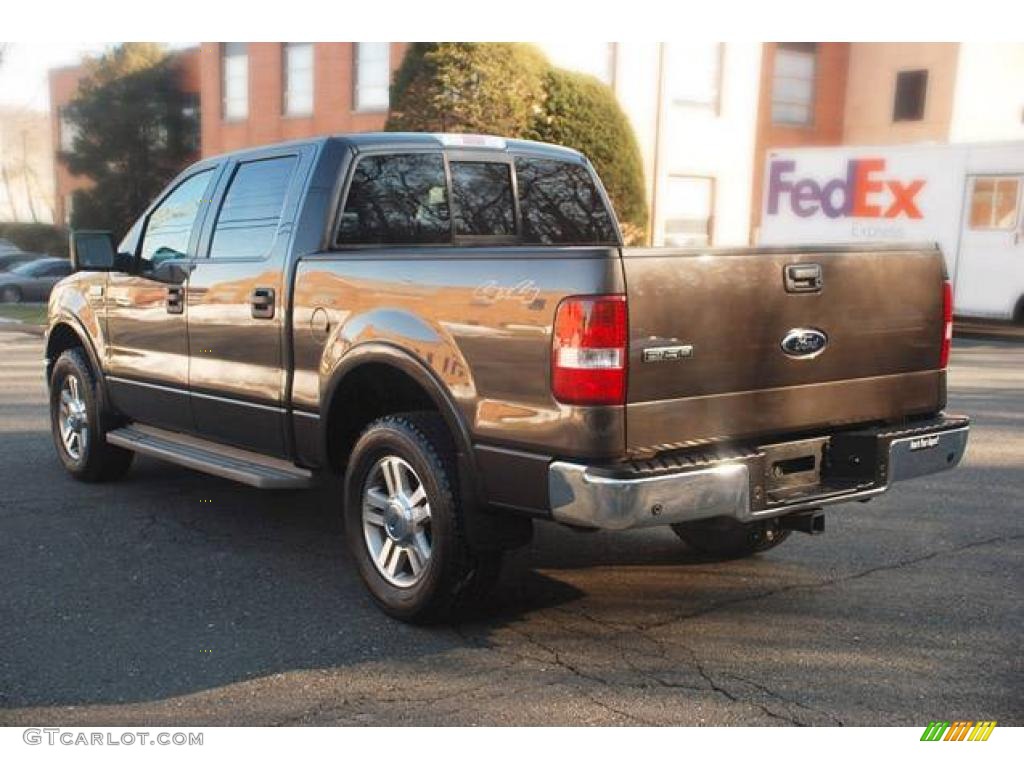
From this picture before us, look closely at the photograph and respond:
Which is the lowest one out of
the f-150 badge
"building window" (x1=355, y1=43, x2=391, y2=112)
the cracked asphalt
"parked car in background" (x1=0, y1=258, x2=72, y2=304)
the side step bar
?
"parked car in background" (x1=0, y1=258, x2=72, y2=304)

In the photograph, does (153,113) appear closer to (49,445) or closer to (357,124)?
(357,124)

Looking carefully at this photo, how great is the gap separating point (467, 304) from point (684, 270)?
813 millimetres

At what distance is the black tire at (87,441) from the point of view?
6.36 meters

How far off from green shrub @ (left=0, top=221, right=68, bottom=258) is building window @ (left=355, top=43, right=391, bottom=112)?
17.6 m

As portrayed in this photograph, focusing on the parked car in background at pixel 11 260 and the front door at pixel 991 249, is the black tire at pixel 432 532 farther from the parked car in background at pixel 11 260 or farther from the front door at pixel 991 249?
→ the parked car in background at pixel 11 260

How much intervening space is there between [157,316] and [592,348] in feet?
10.3

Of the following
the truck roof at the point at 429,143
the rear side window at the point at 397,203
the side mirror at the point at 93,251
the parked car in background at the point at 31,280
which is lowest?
the parked car in background at the point at 31,280

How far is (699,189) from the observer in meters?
27.3

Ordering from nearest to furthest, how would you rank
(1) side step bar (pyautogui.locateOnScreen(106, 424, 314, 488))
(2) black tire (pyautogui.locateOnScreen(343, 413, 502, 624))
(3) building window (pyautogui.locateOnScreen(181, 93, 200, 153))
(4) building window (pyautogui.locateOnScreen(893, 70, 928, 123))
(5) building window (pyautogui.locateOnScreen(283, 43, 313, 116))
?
(2) black tire (pyautogui.locateOnScreen(343, 413, 502, 624))
(1) side step bar (pyautogui.locateOnScreen(106, 424, 314, 488))
(5) building window (pyautogui.locateOnScreen(283, 43, 313, 116))
(4) building window (pyautogui.locateOnScreen(893, 70, 928, 123))
(3) building window (pyautogui.locateOnScreen(181, 93, 200, 153))

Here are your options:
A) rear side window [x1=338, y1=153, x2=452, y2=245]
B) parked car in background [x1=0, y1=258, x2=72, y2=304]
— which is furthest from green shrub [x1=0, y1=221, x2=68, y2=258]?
rear side window [x1=338, y1=153, x2=452, y2=245]

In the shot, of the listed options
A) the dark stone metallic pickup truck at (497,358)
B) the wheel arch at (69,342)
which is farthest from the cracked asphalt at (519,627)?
the wheel arch at (69,342)

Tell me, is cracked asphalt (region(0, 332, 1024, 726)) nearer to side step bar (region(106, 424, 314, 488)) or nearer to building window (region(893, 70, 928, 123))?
side step bar (region(106, 424, 314, 488))

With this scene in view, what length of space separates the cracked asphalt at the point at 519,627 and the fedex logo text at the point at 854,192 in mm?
12580

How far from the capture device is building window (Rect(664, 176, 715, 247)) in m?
26.7
